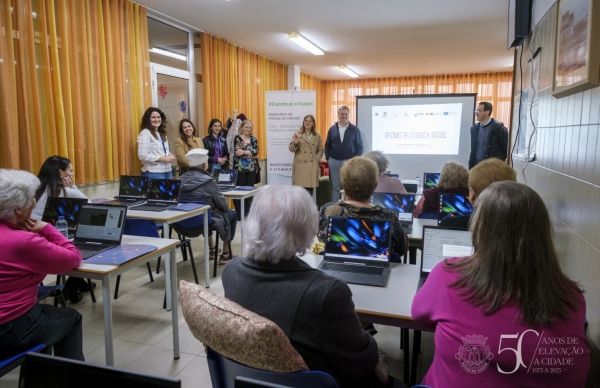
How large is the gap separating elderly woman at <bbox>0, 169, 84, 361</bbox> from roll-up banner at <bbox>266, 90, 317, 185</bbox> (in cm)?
547

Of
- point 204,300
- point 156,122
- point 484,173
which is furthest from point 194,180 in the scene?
point 204,300

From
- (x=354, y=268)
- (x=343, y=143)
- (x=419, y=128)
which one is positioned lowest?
(x=354, y=268)

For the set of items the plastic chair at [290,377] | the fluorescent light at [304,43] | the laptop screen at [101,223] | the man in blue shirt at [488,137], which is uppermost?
the fluorescent light at [304,43]

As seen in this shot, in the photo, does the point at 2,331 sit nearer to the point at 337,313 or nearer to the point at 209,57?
the point at 337,313

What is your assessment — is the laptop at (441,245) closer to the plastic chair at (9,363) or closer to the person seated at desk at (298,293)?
the person seated at desk at (298,293)

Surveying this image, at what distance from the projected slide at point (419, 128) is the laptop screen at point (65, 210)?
5262 millimetres

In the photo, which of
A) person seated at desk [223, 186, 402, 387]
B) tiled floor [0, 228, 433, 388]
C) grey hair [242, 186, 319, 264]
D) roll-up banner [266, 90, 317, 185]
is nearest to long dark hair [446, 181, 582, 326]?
person seated at desk [223, 186, 402, 387]

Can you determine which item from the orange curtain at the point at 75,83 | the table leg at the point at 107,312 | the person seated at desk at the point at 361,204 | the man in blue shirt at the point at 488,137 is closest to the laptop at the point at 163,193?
the orange curtain at the point at 75,83

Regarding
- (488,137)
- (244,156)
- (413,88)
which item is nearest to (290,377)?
(488,137)

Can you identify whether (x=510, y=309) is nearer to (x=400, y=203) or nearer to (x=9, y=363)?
(x=9, y=363)

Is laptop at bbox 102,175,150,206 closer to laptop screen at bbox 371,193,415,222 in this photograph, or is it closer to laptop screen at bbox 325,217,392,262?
laptop screen at bbox 371,193,415,222

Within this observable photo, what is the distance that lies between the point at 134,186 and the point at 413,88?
347 inches

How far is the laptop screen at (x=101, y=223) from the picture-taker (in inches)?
95.5

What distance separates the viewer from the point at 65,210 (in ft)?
8.55
